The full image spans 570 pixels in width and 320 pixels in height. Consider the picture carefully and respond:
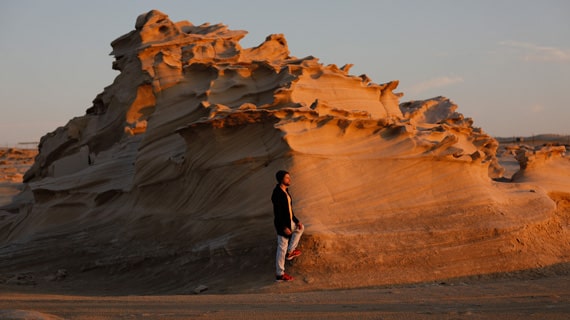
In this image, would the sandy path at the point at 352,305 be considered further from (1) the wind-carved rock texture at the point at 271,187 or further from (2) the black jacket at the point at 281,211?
→ (1) the wind-carved rock texture at the point at 271,187

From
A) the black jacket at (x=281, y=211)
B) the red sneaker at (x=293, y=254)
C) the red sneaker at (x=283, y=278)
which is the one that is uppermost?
the black jacket at (x=281, y=211)

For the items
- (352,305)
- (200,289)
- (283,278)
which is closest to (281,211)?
(283,278)

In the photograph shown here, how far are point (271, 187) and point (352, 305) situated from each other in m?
3.70

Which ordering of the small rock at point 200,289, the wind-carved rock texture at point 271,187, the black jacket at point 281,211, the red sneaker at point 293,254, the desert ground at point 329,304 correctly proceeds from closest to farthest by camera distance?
1. the desert ground at point 329,304
2. the black jacket at point 281,211
3. the red sneaker at point 293,254
4. the small rock at point 200,289
5. the wind-carved rock texture at point 271,187

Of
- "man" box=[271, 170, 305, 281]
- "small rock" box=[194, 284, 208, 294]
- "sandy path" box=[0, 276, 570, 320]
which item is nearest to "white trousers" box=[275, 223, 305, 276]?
"man" box=[271, 170, 305, 281]

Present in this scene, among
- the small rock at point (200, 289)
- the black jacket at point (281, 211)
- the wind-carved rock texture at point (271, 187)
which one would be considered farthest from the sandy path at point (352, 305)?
the small rock at point (200, 289)

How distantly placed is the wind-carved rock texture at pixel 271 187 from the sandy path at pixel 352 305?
152 cm

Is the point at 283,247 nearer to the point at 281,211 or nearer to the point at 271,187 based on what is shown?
the point at 281,211

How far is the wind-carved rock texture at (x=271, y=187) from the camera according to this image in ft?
30.0

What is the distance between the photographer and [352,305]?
20.1ft

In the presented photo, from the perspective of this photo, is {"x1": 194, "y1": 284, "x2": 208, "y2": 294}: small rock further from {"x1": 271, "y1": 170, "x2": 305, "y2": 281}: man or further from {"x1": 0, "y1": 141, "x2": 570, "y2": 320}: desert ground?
{"x1": 271, "y1": 170, "x2": 305, "y2": 281}: man

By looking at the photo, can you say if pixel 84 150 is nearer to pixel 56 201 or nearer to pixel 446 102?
pixel 56 201

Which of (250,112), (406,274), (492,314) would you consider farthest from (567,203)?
(492,314)

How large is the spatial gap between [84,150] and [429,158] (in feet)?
25.4
